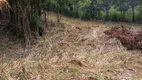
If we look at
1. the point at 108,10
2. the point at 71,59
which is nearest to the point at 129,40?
the point at 71,59

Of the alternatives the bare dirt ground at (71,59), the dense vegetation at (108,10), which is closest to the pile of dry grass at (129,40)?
the bare dirt ground at (71,59)

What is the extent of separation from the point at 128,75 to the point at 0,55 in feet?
10.4

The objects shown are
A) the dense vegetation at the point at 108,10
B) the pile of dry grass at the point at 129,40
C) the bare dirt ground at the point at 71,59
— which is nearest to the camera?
the bare dirt ground at the point at 71,59

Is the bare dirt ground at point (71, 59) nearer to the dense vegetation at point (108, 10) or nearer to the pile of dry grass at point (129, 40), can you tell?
the pile of dry grass at point (129, 40)

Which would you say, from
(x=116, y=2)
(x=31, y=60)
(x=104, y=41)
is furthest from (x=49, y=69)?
(x=116, y=2)

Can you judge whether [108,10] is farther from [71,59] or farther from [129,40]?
[71,59]

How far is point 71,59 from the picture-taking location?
5609 mm

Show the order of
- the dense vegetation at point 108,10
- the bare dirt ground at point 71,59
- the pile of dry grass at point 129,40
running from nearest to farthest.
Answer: the bare dirt ground at point 71,59, the pile of dry grass at point 129,40, the dense vegetation at point 108,10

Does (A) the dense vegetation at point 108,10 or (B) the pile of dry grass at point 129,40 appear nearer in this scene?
(B) the pile of dry grass at point 129,40

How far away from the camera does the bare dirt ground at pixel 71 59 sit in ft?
15.4

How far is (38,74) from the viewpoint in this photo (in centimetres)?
468

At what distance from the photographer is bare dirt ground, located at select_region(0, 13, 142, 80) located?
15.4 feet

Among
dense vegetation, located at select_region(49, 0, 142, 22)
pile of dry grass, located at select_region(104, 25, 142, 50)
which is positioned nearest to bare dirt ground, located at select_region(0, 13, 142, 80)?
pile of dry grass, located at select_region(104, 25, 142, 50)

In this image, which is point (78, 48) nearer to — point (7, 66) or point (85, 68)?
point (85, 68)
